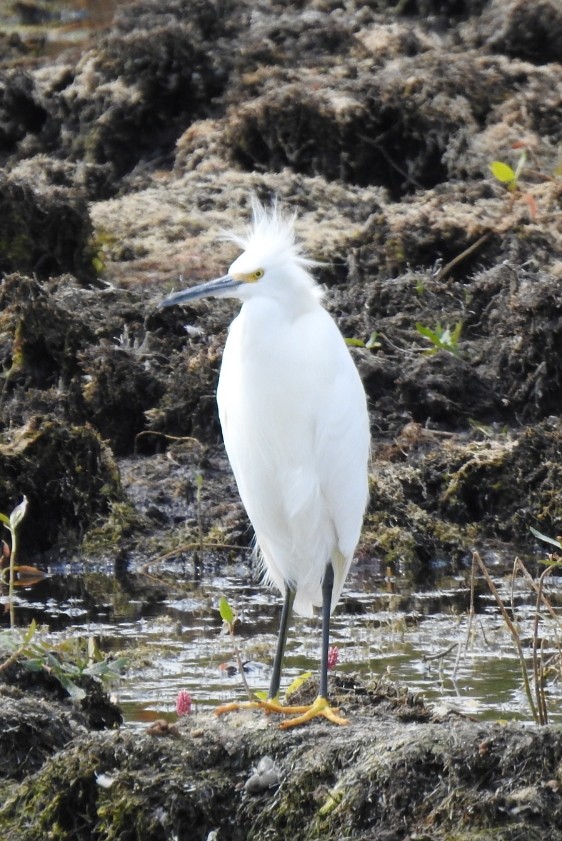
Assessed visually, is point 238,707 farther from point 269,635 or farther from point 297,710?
point 269,635

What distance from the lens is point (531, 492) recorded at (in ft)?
26.3

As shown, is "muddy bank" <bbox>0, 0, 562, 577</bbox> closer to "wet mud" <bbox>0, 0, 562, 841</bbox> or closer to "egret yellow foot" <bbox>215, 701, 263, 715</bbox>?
"wet mud" <bbox>0, 0, 562, 841</bbox>

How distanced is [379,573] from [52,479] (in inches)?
70.8

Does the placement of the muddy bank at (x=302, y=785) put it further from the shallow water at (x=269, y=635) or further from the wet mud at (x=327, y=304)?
the shallow water at (x=269, y=635)

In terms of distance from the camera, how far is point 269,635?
21.9 feet

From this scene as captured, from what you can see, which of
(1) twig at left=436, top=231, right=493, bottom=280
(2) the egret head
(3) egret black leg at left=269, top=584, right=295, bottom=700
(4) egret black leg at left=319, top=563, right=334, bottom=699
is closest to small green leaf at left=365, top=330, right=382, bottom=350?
(1) twig at left=436, top=231, right=493, bottom=280

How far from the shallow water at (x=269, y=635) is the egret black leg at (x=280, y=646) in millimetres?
685

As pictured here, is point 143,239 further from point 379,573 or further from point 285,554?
point 285,554

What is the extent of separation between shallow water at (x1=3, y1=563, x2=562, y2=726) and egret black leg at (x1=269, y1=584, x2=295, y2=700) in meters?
0.68

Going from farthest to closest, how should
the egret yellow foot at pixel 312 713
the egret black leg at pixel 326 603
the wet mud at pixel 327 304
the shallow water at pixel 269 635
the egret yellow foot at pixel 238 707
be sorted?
the shallow water at pixel 269 635
the egret black leg at pixel 326 603
the egret yellow foot at pixel 238 707
the egret yellow foot at pixel 312 713
the wet mud at pixel 327 304

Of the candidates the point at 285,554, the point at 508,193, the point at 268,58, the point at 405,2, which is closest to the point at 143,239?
the point at 508,193

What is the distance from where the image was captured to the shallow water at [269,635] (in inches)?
228

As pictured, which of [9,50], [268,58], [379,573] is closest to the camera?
[379,573]

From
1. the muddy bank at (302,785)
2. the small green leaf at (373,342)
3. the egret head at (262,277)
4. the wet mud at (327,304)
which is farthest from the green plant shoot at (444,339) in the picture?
the muddy bank at (302,785)
